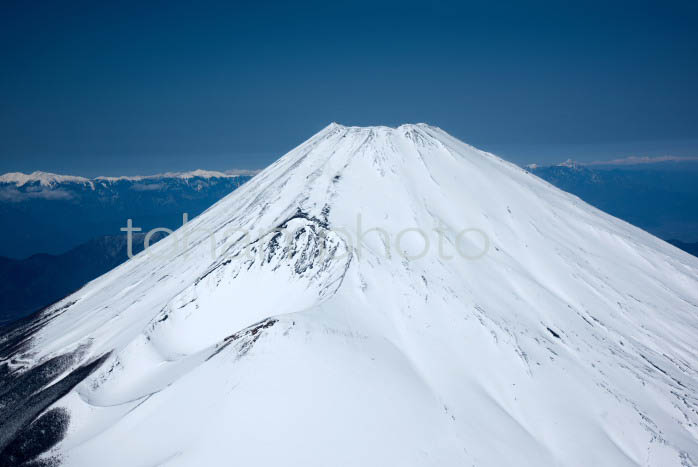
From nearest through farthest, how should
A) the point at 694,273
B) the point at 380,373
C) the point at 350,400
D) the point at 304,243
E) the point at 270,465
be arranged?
the point at 270,465, the point at 350,400, the point at 380,373, the point at 304,243, the point at 694,273

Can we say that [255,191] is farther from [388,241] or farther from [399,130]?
[388,241]

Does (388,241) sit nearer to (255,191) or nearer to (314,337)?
(314,337)

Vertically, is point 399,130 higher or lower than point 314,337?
higher

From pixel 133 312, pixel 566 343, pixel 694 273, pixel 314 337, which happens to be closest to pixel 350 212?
pixel 314 337

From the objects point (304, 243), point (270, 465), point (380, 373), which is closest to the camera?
point (270, 465)

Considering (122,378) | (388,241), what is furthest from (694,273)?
(122,378)

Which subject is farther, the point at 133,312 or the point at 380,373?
the point at 133,312

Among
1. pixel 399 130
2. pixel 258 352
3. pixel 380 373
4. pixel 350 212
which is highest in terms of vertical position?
pixel 399 130
